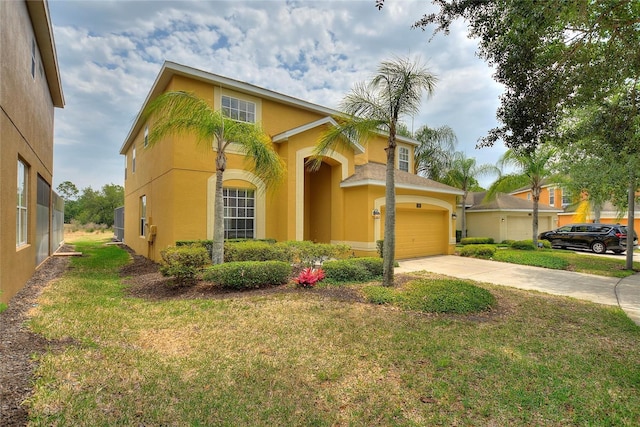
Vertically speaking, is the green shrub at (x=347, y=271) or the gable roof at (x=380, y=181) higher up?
the gable roof at (x=380, y=181)

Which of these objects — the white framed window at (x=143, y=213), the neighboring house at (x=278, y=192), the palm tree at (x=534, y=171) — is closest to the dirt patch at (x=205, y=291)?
the neighboring house at (x=278, y=192)

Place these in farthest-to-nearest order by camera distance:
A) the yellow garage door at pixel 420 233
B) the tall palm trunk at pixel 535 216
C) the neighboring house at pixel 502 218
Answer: the neighboring house at pixel 502 218 → the tall palm trunk at pixel 535 216 → the yellow garage door at pixel 420 233

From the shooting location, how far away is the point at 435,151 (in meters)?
26.5

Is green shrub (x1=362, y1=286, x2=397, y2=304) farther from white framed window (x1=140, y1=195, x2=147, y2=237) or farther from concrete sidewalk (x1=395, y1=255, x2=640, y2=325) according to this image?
white framed window (x1=140, y1=195, x2=147, y2=237)

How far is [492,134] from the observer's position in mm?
7988

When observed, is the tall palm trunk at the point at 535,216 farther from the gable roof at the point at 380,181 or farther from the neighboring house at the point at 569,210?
the neighboring house at the point at 569,210

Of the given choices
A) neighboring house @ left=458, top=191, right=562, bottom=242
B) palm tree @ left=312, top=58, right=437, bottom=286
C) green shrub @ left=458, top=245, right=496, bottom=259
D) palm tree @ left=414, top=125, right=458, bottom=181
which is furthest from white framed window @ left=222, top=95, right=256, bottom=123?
neighboring house @ left=458, top=191, right=562, bottom=242

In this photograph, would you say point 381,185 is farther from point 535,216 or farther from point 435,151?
point 435,151

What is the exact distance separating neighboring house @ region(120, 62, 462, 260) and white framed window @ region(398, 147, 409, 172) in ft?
10.8

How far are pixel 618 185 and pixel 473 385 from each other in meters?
14.5

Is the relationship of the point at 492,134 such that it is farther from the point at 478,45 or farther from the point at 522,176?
the point at 522,176

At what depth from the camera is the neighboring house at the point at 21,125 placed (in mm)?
6168

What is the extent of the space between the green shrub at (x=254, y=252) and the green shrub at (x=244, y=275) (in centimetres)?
176

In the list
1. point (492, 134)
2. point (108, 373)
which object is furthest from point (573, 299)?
point (108, 373)
